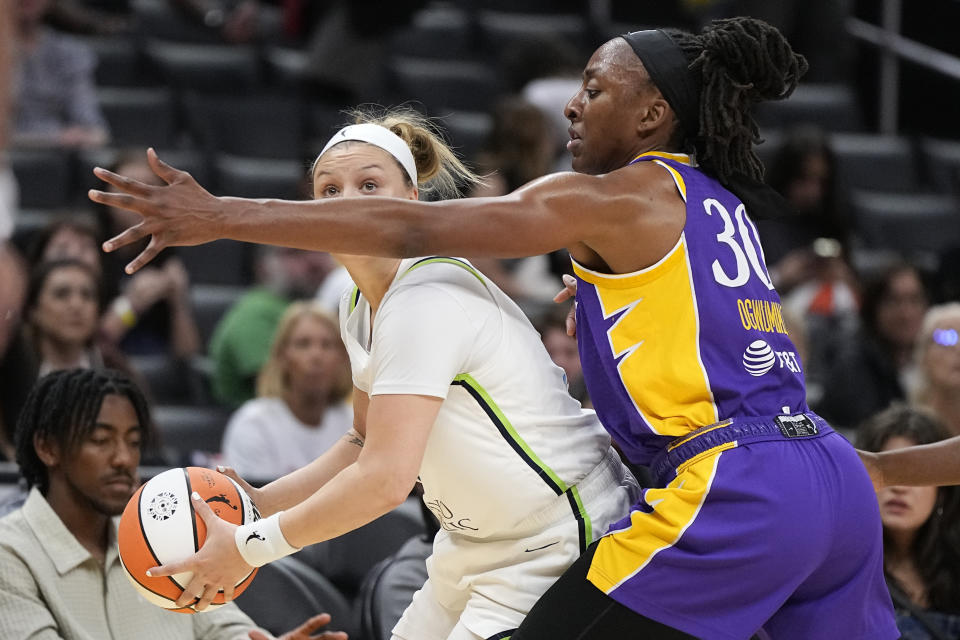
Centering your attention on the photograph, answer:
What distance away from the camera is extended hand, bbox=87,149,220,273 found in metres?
2.69

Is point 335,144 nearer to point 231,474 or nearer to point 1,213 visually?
point 231,474

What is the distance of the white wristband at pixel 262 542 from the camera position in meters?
2.93

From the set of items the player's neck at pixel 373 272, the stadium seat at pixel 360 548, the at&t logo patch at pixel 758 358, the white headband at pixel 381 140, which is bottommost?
the stadium seat at pixel 360 548

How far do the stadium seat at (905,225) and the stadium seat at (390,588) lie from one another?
4.92m

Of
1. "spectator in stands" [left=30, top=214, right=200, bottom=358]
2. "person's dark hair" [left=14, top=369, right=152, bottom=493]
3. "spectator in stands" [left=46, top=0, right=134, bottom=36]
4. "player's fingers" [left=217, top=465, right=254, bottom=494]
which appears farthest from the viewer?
"spectator in stands" [left=46, top=0, right=134, bottom=36]

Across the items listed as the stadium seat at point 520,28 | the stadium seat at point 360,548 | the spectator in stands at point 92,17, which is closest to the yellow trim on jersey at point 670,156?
the stadium seat at point 360,548

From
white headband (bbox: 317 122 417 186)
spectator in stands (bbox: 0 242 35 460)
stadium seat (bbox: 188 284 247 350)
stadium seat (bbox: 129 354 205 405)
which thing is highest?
white headband (bbox: 317 122 417 186)

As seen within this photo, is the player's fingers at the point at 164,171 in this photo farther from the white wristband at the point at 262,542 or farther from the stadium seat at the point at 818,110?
the stadium seat at the point at 818,110

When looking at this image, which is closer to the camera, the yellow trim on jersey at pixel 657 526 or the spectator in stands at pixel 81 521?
the yellow trim on jersey at pixel 657 526

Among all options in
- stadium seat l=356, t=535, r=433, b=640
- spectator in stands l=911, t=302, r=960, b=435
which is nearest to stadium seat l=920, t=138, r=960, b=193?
spectator in stands l=911, t=302, r=960, b=435

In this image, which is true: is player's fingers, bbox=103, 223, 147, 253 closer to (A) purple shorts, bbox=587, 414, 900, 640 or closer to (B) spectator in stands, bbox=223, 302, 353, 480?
(A) purple shorts, bbox=587, 414, 900, 640

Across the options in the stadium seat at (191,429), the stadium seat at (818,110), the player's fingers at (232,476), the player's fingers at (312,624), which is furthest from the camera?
the stadium seat at (818,110)

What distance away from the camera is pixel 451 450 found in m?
3.05

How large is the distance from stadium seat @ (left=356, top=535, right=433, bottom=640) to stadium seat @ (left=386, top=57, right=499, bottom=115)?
4518mm
